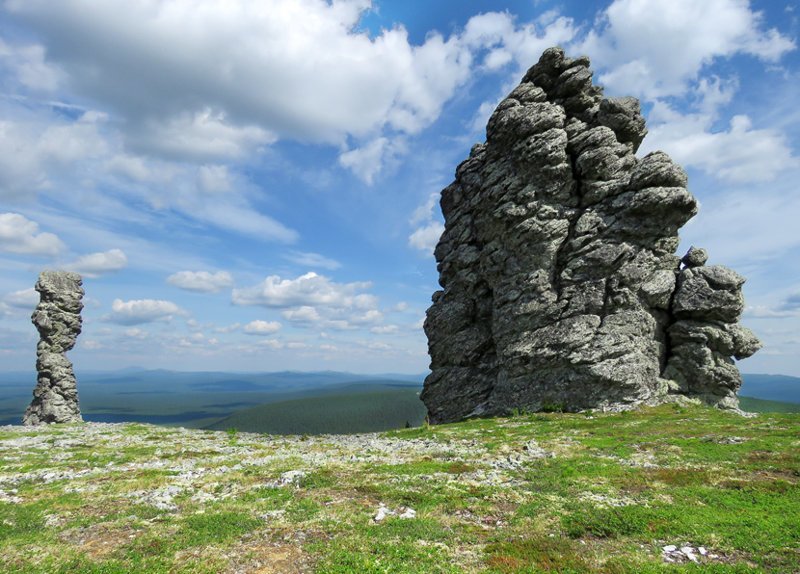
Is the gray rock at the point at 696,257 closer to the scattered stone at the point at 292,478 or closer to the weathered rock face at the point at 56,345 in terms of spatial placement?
the scattered stone at the point at 292,478

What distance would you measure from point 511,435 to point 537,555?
105 ft

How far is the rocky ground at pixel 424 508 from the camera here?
679 inches

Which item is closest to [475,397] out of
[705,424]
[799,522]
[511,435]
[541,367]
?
[541,367]

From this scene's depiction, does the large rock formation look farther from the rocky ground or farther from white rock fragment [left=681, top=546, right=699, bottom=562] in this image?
white rock fragment [left=681, top=546, right=699, bottom=562]

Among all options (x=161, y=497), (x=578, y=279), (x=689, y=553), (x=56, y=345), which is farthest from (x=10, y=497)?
(x=56, y=345)

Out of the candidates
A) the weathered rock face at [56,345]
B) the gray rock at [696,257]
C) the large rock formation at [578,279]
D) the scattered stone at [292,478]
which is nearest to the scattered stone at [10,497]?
the scattered stone at [292,478]

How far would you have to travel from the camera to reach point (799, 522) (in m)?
19.1

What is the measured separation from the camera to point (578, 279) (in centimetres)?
7312

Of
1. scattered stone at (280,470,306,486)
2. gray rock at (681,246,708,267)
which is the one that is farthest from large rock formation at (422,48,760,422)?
scattered stone at (280,470,306,486)

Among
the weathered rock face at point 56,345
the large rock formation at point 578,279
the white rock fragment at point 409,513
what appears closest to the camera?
the white rock fragment at point 409,513

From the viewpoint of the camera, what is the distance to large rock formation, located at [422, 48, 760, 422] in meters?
68.2

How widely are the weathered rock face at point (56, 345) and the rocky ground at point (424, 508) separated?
172ft

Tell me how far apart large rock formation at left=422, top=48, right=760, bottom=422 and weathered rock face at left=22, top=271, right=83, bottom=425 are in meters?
72.9

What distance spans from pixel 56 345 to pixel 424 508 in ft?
311
